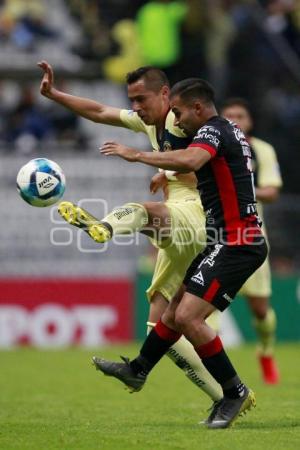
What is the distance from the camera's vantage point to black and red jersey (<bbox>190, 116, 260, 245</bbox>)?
7.57 m

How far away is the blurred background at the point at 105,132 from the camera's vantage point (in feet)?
54.3

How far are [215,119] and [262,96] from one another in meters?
12.4

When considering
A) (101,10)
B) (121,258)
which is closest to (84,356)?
(121,258)

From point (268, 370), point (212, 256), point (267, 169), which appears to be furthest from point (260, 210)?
point (212, 256)

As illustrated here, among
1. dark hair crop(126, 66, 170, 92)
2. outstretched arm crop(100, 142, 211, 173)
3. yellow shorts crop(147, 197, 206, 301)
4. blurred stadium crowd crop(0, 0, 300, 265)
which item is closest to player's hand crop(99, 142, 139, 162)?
outstretched arm crop(100, 142, 211, 173)

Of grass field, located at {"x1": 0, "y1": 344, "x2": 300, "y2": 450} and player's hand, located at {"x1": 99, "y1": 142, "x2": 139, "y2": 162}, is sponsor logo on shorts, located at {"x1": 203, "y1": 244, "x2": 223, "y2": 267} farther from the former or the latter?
grass field, located at {"x1": 0, "y1": 344, "x2": 300, "y2": 450}

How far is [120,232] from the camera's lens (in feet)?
25.7

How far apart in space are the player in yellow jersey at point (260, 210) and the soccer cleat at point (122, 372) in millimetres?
3379

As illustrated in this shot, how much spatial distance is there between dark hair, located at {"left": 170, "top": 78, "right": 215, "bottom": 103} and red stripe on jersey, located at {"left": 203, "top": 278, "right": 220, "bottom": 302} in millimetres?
1278

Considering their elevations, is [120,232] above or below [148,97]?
below

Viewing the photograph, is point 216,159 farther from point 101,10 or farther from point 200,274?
point 101,10

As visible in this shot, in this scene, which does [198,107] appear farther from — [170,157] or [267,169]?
[267,169]

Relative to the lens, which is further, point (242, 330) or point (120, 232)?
point (242, 330)

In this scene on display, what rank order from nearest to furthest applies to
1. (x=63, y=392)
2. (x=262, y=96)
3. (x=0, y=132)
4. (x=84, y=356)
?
1. (x=63, y=392)
2. (x=84, y=356)
3. (x=0, y=132)
4. (x=262, y=96)
